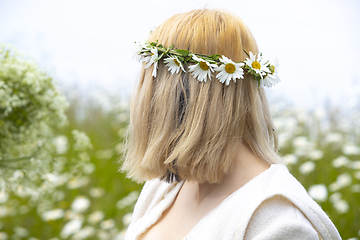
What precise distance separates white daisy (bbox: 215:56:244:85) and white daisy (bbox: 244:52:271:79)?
0.03 m

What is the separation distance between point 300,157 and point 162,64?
6.50 feet

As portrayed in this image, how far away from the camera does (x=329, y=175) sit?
247 centimetres

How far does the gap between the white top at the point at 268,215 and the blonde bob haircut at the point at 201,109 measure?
10cm

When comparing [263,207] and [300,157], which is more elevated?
[263,207]

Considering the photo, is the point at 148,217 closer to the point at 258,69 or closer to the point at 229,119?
the point at 229,119

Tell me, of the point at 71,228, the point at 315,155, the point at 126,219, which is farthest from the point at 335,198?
the point at 71,228

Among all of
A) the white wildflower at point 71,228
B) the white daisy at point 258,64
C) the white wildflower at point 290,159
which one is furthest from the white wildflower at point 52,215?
the white daisy at point 258,64

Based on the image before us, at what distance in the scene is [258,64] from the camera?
94 cm

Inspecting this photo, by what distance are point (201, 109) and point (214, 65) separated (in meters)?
0.14

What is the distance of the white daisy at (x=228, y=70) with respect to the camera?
90 cm

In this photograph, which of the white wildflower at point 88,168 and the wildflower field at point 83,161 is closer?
the wildflower field at point 83,161

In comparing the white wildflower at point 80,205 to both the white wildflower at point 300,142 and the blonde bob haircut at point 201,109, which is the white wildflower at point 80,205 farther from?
the white wildflower at point 300,142

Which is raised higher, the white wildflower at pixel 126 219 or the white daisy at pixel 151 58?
the white daisy at pixel 151 58

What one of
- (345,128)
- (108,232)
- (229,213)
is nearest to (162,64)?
(229,213)
